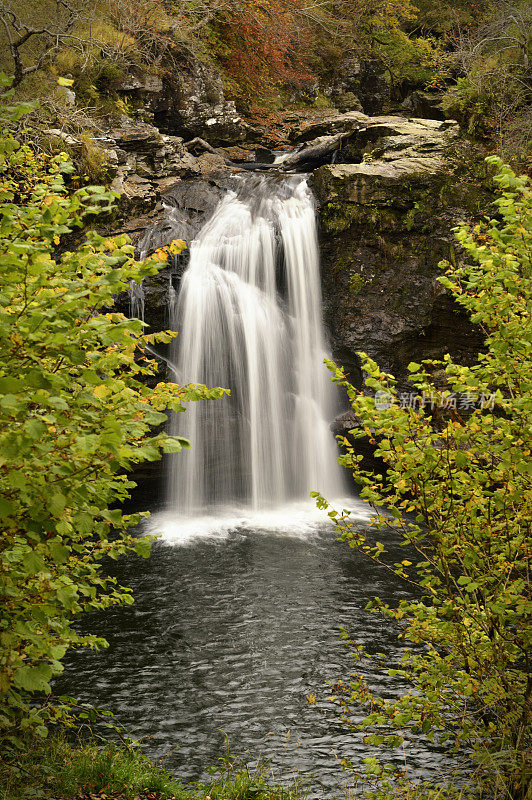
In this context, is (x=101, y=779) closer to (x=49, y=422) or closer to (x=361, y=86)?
(x=49, y=422)

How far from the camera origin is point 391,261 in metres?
14.1

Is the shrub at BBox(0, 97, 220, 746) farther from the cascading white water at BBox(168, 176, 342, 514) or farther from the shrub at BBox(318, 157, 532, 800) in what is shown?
the cascading white water at BBox(168, 176, 342, 514)

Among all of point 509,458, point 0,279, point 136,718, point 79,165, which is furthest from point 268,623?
point 79,165

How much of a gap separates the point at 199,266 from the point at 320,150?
634 centimetres

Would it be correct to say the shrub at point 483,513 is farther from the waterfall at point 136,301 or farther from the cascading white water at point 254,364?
the waterfall at point 136,301

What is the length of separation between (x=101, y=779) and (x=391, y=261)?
11769mm

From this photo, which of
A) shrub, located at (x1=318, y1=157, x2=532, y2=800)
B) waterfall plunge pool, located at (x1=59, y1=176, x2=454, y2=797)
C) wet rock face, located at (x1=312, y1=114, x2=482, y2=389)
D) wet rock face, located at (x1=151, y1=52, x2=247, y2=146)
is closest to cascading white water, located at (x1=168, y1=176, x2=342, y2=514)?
waterfall plunge pool, located at (x1=59, y1=176, x2=454, y2=797)

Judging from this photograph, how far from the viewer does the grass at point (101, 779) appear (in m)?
4.16

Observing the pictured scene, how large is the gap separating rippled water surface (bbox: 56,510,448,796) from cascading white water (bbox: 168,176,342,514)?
7.86 ft

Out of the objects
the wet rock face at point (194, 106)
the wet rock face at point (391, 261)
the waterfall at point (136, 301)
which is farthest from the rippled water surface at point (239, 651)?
the wet rock face at point (194, 106)

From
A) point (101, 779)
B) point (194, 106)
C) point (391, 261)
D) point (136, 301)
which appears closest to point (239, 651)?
point (101, 779)

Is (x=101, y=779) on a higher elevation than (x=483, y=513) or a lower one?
lower

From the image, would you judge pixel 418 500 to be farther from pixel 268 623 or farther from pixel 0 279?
pixel 268 623

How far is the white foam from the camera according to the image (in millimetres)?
11664
